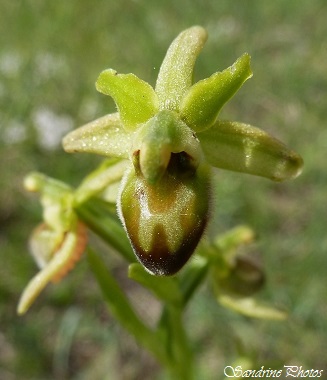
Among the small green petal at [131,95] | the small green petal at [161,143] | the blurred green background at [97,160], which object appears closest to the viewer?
the small green petal at [161,143]

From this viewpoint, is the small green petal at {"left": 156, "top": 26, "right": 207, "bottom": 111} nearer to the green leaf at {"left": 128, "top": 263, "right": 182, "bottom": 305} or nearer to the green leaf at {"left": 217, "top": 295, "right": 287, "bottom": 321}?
the green leaf at {"left": 128, "top": 263, "right": 182, "bottom": 305}

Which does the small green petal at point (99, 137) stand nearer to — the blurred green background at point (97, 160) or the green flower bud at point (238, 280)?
the green flower bud at point (238, 280)

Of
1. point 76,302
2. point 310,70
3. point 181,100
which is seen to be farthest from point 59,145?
point 181,100

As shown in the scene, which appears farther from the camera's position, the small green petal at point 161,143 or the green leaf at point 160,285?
the green leaf at point 160,285

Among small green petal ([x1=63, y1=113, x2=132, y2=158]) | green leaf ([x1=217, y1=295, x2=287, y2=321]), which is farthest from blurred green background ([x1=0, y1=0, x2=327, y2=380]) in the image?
small green petal ([x1=63, y1=113, x2=132, y2=158])

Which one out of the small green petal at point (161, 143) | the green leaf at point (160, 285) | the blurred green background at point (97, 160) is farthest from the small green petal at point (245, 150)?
the blurred green background at point (97, 160)

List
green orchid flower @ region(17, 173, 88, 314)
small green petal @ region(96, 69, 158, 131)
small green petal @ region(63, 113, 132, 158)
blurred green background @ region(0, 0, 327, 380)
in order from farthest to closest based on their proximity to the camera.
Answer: blurred green background @ region(0, 0, 327, 380) → green orchid flower @ region(17, 173, 88, 314) → small green petal @ region(63, 113, 132, 158) → small green petal @ region(96, 69, 158, 131)
